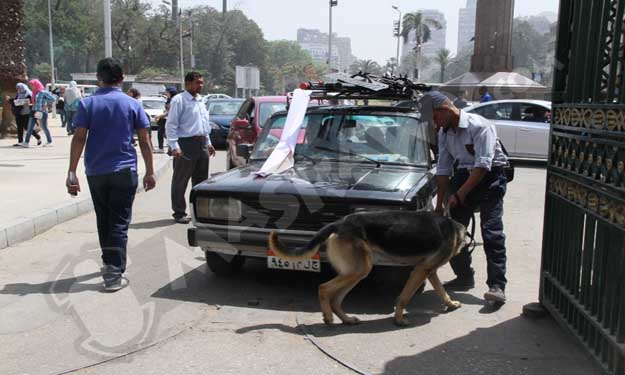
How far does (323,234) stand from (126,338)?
1525mm

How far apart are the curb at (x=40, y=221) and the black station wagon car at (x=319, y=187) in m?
2.61

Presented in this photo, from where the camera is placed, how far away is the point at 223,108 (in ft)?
62.2

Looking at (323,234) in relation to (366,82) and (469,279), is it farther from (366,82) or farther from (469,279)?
(366,82)

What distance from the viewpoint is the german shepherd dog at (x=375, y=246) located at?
13.7ft

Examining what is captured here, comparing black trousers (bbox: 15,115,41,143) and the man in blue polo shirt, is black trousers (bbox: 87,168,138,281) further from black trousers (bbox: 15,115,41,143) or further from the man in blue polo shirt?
black trousers (bbox: 15,115,41,143)

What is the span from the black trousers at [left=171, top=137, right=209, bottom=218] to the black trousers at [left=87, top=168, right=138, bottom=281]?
2432 millimetres

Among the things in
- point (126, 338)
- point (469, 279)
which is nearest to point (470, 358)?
point (469, 279)

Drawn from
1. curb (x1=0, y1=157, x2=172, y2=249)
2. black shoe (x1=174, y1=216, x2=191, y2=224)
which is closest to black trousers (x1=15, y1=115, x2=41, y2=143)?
curb (x1=0, y1=157, x2=172, y2=249)

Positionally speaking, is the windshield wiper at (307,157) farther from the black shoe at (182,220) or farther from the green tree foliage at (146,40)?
the green tree foliage at (146,40)

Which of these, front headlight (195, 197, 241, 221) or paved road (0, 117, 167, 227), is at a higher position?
front headlight (195, 197, 241, 221)

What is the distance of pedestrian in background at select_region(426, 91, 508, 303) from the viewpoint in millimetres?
4699

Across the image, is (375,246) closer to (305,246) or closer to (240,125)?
(305,246)

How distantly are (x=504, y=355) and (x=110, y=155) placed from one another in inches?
135

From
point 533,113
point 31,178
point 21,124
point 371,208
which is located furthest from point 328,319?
point 21,124
